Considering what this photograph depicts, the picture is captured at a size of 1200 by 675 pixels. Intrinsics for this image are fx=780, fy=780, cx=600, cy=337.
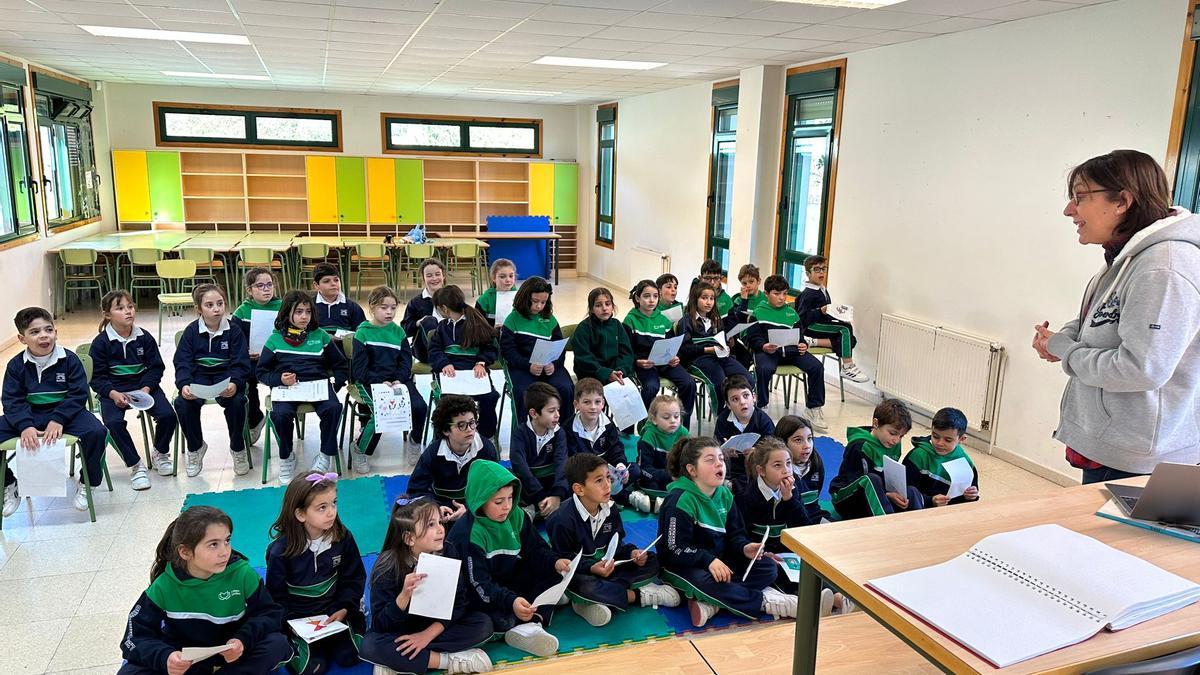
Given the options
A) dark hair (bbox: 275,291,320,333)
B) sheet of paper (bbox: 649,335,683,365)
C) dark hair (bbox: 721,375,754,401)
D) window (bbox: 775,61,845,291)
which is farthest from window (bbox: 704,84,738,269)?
dark hair (bbox: 275,291,320,333)

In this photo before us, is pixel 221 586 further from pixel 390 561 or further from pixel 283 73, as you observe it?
pixel 283 73

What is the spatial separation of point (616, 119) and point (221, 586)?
955 centimetres

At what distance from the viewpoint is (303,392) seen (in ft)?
13.6

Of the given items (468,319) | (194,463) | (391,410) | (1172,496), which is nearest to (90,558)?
(194,463)

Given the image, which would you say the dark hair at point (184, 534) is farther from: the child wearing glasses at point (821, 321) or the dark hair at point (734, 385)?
the child wearing glasses at point (821, 321)

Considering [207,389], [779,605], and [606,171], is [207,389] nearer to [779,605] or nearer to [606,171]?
[779,605]

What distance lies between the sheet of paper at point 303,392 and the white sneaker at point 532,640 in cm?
199

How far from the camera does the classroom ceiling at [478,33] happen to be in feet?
14.8

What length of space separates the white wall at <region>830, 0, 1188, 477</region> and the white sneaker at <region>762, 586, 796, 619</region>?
7.92ft

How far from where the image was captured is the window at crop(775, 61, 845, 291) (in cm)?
636

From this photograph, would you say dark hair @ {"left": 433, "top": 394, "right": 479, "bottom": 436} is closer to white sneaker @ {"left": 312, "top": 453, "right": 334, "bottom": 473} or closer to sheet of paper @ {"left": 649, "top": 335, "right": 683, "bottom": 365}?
white sneaker @ {"left": 312, "top": 453, "right": 334, "bottom": 473}

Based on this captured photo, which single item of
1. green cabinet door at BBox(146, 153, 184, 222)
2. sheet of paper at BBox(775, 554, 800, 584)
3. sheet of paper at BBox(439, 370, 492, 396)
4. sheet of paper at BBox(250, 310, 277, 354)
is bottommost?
sheet of paper at BBox(775, 554, 800, 584)

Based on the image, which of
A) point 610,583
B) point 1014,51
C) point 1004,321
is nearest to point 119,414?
point 610,583

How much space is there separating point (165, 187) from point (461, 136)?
13.5 ft
